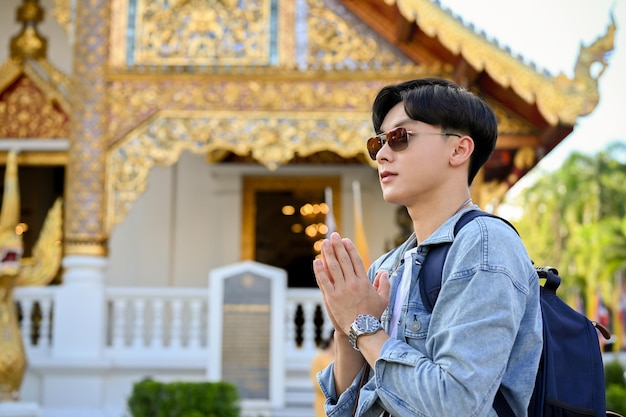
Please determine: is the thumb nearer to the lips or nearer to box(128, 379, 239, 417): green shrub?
the lips

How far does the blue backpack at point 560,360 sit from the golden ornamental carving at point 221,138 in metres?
7.44

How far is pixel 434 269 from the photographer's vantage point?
6.02ft

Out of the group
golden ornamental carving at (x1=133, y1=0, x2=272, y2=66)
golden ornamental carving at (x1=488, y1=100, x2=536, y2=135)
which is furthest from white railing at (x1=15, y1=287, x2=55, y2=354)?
golden ornamental carving at (x1=488, y1=100, x2=536, y2=135)

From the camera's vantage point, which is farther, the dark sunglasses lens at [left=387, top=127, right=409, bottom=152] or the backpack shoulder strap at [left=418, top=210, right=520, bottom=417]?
the dark sunglasses lens at [left=387, top=127, right=409, bottom=152]

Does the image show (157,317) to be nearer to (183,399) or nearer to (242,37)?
(183,399)

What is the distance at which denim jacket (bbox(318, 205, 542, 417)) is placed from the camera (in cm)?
165

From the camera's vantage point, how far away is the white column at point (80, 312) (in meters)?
8.96

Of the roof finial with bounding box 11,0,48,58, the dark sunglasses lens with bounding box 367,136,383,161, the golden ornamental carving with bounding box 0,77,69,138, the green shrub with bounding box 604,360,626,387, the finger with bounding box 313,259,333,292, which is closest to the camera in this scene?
the finger with bounding box 313,259,333,292

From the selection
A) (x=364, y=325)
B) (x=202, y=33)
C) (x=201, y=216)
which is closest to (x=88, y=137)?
(x=202, y=33)

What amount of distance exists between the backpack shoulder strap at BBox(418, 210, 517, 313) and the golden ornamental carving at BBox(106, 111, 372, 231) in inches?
291

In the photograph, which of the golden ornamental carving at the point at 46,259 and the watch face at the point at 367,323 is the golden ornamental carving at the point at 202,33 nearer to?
the golden ornamental carving at the point at 46,259

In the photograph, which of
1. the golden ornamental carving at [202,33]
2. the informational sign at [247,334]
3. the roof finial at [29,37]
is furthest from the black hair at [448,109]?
the roof finial at [29,37]

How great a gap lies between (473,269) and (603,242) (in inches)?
1149

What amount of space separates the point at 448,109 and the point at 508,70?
715cm
